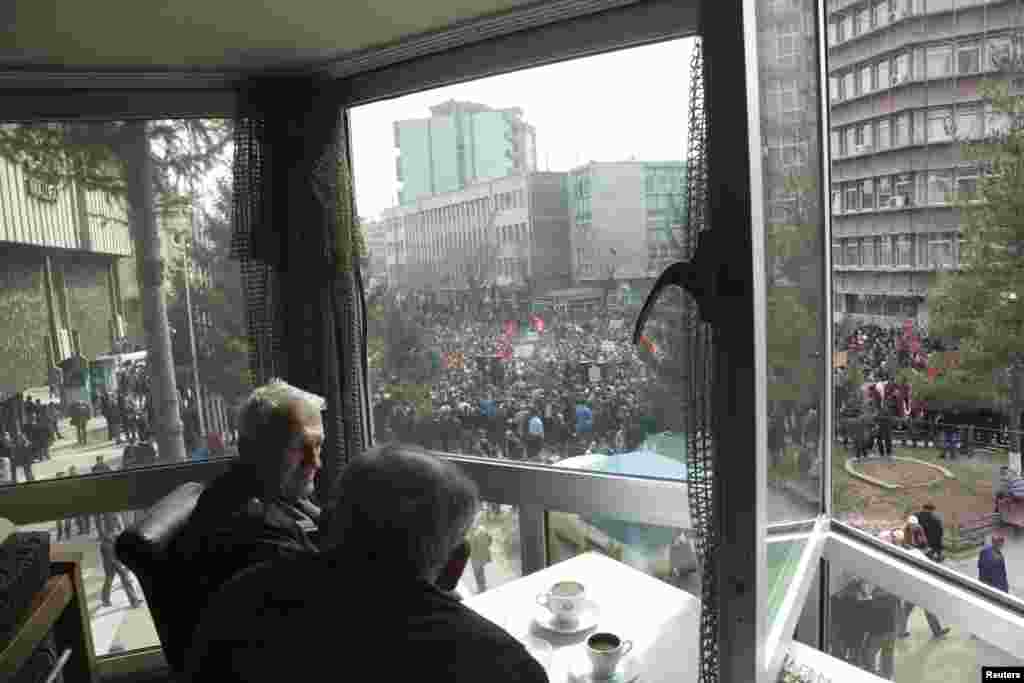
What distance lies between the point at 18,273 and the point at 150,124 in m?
0.71

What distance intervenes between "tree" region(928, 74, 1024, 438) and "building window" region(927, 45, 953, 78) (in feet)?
0.27

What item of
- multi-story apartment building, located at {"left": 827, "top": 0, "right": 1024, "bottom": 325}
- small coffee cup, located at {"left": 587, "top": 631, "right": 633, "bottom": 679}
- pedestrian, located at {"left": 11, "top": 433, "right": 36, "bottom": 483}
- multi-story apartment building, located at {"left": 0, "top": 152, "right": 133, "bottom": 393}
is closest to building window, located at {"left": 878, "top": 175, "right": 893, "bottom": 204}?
multi-story apartment building, located at {"left": 827, "top": 0, "right": 1024, "bottom": 325}

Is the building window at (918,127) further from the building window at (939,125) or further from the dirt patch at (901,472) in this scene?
the dirt patch at (901,472)

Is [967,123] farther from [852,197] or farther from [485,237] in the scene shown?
[485,237]

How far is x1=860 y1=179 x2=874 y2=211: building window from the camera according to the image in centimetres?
144

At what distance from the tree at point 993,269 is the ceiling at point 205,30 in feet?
4.10

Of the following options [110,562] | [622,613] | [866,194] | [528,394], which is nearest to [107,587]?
[110,562]

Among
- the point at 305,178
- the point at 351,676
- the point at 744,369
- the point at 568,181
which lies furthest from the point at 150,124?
the point at 744,369

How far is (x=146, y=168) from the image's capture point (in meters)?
2.51

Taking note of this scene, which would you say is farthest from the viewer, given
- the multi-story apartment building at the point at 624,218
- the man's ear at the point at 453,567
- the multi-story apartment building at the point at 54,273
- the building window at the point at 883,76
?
the multi-story apartment building at the point at 54,273

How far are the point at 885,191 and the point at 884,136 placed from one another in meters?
0.12

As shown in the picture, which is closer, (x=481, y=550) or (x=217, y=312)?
(x=481, y=550)

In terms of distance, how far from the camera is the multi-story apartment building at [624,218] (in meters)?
1.90

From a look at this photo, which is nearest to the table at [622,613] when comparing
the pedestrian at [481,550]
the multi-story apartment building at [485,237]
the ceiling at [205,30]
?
the pedestrian at [481,550]
